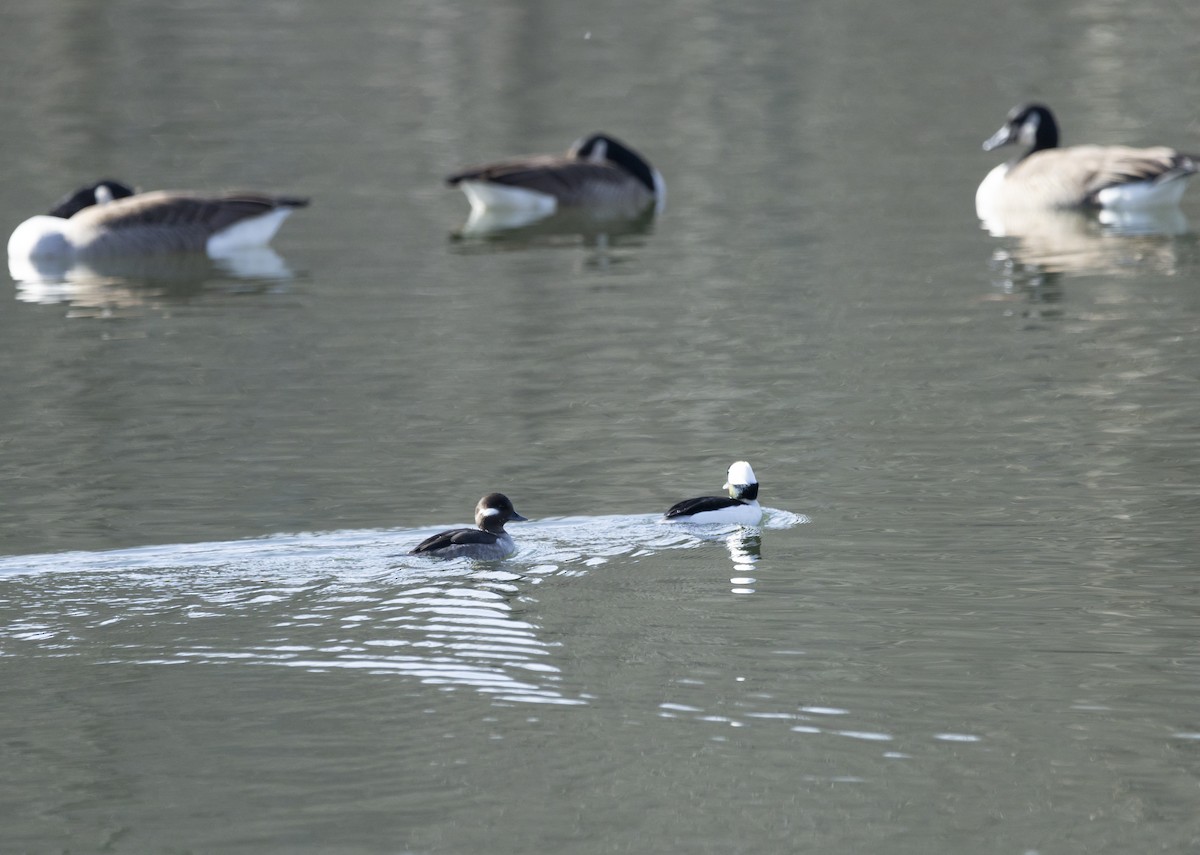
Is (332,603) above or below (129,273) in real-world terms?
below

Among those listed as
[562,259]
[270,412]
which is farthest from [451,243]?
[270,412]

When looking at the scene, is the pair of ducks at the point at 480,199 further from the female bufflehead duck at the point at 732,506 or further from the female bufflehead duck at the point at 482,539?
the female bufflehead duck at the point at 482,539

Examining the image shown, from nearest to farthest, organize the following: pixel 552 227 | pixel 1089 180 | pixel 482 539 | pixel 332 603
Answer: pixel 332 603, pixel 482 539, pixel 1089 180, pixel 552 227

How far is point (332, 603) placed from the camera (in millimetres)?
11367

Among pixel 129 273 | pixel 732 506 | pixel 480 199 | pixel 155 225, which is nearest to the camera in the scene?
pixel 732 506

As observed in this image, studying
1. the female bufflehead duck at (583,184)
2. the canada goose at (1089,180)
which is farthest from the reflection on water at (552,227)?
the canada goose at (1089,180)

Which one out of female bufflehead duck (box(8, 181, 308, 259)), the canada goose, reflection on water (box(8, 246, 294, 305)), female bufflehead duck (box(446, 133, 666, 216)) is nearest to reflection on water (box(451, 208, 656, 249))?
female bufflehead duck (box(446, 133, 666, 216))

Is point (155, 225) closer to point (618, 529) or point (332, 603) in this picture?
point (618, 529)

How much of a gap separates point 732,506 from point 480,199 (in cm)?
1676

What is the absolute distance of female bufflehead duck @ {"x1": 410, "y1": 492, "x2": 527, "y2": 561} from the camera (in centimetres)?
1200

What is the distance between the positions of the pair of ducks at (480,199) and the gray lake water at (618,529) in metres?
0.61

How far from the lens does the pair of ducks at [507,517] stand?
12016mm

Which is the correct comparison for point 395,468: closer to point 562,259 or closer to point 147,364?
point 147,364

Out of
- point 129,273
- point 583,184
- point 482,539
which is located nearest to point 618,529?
point 482,539
